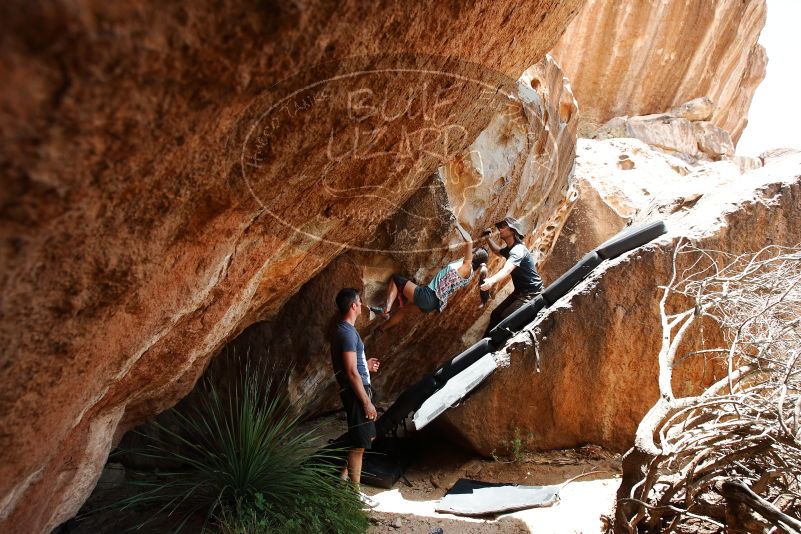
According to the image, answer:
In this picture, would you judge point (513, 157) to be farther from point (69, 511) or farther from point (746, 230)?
point (69, 511)

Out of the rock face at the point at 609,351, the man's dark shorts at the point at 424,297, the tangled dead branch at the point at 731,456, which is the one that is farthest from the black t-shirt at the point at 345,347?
the tangled dead branch at the point at 731,456

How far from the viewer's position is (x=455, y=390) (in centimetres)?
479

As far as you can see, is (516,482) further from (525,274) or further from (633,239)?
(633,239)

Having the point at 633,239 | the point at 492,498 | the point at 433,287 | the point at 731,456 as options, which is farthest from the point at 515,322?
the point at 731,456

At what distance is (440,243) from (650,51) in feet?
39.2

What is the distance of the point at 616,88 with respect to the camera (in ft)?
47.0

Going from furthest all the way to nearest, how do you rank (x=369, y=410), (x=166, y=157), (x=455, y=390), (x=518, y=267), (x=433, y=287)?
(x=518, y=267) → (x=433, y=287) → (x=455, y=390) → (x=369, y=410) → (x=166, y=157)

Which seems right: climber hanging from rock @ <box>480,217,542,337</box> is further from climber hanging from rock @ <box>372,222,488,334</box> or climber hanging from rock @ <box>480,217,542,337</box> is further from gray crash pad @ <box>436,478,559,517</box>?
gray crash pad @ <box>436,478,559,517</box>

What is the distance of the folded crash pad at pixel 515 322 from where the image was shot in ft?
16.5

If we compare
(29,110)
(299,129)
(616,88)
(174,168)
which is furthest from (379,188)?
(616,88)

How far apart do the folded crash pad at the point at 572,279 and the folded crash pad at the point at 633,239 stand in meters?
0.10

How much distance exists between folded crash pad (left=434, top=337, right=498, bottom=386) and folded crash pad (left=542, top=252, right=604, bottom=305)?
0.71 meters

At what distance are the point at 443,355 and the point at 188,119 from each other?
17.0ft

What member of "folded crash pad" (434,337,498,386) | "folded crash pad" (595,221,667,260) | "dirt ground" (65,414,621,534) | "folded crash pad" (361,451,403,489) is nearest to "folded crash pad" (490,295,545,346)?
"folded crash pad" (434,337,498,386)
